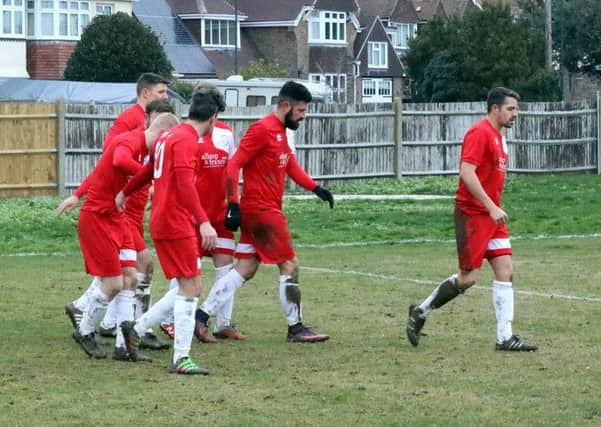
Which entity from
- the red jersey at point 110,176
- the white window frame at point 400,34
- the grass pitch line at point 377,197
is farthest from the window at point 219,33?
the red jersey at point 110,176

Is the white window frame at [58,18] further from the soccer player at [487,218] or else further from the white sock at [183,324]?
the white sock at [183,324]

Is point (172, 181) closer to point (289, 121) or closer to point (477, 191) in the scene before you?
point (289, 121)

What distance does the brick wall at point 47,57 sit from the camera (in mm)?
71125

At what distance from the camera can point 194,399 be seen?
9336mm

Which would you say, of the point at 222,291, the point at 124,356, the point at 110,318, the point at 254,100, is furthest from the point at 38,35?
the point at 124,356

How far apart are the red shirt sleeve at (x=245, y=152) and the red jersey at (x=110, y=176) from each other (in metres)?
0.96

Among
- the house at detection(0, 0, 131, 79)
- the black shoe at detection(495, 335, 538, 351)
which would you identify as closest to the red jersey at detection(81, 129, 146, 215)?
the black shoe at detection(495, 335, 538, 351)

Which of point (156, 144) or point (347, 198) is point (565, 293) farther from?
point (347, 198)

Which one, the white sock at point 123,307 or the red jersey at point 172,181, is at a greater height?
the red jersey at point 172,181

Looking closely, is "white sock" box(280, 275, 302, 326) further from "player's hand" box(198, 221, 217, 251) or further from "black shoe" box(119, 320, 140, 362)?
"player's hand" box(198, 221, 217, 251)

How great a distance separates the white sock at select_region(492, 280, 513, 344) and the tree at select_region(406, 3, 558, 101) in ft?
195

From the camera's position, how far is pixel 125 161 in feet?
35.1

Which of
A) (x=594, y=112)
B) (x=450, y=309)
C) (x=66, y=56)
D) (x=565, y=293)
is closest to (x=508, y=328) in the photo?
(x=450, y=309)

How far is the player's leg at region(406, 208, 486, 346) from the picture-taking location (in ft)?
37.5
